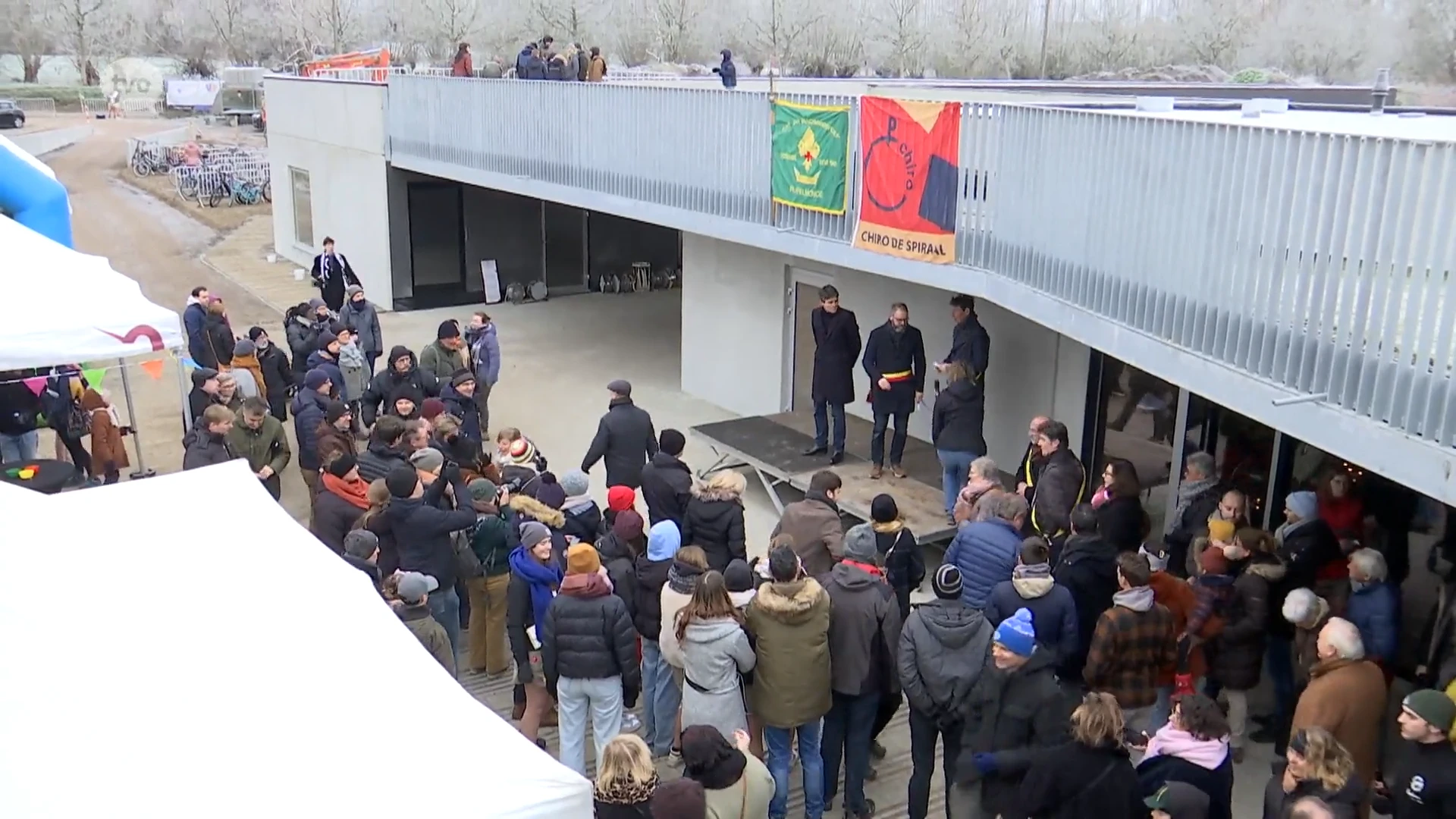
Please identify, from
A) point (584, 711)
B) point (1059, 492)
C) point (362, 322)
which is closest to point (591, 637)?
point (584, 711)

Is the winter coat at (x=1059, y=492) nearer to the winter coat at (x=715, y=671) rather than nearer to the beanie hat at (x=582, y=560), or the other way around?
the winter coat at (x=715, y=671)

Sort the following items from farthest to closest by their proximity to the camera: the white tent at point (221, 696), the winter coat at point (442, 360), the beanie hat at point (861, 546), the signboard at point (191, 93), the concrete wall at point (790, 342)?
the signboard at point (191, 93)
the winter coat at point (442, 360)
the concrete wall at point (790, 342)
the beanie hat at point (861, 546)
the white tent at point (221, 696)

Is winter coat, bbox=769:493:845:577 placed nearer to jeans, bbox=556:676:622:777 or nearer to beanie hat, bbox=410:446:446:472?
jeans, bbox=556:676:622:777

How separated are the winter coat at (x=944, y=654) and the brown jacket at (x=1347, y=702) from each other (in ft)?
4.84

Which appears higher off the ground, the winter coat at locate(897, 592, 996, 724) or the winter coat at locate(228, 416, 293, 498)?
the winter coat at locate(897, 592, 996, 724)

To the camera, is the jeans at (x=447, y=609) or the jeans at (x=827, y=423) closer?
the jeans at (x=447, y=609)

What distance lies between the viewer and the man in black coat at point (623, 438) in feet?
30.9

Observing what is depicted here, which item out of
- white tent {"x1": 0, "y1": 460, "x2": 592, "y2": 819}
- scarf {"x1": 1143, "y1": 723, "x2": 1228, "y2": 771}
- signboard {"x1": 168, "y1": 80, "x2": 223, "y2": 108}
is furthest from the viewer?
signboard {"x1": 168, "y1": 80, "x2": 223, "y2": 108}

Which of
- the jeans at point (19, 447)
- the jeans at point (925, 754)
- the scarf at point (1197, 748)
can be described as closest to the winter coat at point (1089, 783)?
the scarf at point (1197, 748)

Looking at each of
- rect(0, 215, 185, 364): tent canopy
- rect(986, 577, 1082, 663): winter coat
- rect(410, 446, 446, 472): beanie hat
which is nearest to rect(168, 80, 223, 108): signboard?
rect(0, 215, 185, 364): tent canopy

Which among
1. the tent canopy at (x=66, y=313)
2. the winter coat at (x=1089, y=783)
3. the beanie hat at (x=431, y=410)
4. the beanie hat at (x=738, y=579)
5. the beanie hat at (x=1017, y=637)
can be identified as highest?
the tent canopy at (x=66, y=313)

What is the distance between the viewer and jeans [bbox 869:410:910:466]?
10.5 meters

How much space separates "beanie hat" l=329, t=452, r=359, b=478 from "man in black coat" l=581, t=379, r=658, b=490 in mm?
2172

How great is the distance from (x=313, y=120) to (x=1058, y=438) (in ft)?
59.9
